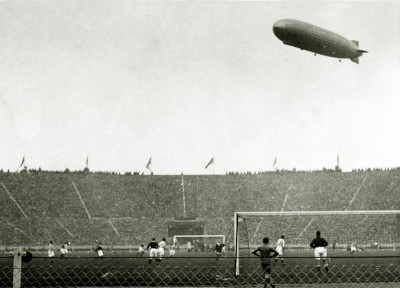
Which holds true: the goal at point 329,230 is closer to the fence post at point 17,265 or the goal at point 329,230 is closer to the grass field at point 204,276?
the grass field at point 204,276

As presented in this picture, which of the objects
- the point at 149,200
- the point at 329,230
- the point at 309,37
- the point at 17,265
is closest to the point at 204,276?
the point at 17,265

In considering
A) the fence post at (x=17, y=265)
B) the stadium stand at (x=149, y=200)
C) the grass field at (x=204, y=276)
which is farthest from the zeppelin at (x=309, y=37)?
the fence post at (x=17, y=265)

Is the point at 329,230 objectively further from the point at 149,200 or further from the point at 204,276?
the point at 204,276

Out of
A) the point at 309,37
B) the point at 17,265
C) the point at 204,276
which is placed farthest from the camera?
the point at 309,37

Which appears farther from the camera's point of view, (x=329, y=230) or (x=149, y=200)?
(x=149, y=200)

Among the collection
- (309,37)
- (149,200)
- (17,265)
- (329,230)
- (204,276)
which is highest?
(309,37)

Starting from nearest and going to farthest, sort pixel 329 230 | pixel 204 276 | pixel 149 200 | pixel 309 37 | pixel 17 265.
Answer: pixel 17 265, pixel 204 276, pixel 309 37, pixel 329 230, pixel 149 200
